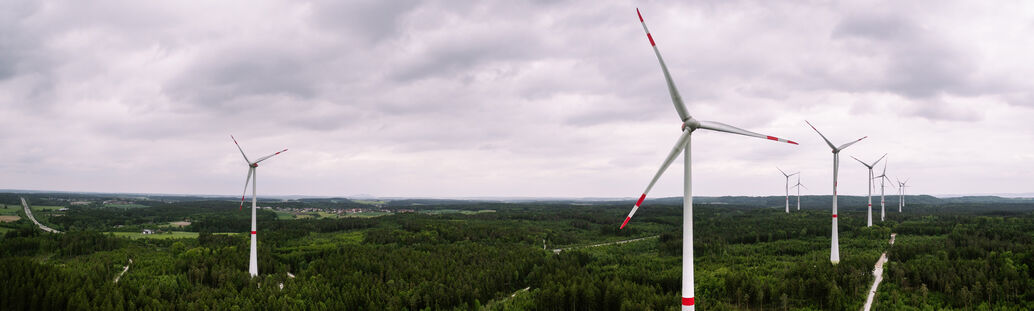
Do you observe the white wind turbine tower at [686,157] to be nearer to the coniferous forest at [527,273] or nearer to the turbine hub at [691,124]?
the turbine hub at [691,124]

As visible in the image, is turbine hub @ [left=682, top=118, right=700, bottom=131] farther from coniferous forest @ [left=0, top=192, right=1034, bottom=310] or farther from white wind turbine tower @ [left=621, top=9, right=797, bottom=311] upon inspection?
coniferous forest @ [left=0, top=192, right=1034, bottom=310]

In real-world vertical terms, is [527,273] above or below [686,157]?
below

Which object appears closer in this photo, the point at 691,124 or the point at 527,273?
the point at 691,124

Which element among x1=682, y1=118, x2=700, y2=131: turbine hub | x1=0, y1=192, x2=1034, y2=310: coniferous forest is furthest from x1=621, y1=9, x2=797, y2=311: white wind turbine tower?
x1=0, y1=192, x2=1034, y2=310: coniferous forest

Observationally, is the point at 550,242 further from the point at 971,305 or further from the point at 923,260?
the point at 971,305

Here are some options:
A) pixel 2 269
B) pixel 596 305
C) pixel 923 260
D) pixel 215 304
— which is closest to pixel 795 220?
pixel 923 260

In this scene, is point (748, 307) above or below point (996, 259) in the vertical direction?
below

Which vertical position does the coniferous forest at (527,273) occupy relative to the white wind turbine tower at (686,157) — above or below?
below

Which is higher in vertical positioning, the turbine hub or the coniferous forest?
the turbine hub

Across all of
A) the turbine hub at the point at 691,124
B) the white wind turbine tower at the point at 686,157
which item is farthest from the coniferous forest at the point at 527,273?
the turbine hub at the point at 691,124

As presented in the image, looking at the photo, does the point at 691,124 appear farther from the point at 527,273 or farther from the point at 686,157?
the point at 527,273

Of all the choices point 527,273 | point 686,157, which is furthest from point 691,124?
point 527,273
